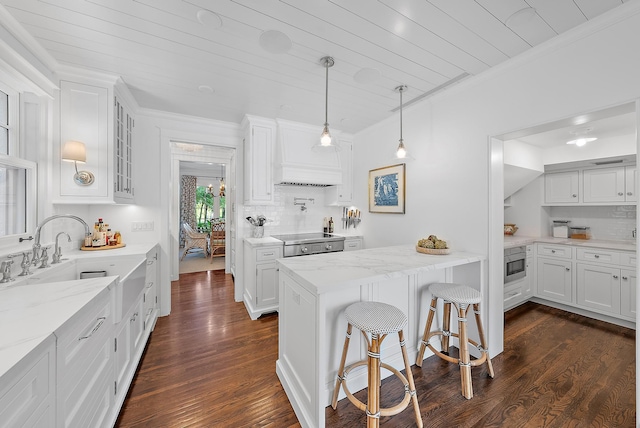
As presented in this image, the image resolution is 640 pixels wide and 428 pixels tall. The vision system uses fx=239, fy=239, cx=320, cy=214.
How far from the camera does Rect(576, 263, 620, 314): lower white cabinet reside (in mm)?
2854

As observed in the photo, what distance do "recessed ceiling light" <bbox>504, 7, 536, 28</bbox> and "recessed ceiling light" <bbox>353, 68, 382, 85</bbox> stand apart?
0.90m

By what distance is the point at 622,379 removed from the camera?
188 cm

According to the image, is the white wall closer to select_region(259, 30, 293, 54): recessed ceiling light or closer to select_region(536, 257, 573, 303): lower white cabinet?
select_region(259, 30, 293, 54): recessed ceiling light

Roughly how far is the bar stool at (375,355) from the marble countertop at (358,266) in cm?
24

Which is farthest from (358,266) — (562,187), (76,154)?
(562,187)

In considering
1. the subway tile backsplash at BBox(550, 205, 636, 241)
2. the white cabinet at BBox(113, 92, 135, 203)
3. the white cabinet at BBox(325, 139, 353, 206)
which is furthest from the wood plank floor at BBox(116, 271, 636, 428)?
the white cabinet at BBox(325, 139, 353, 206)

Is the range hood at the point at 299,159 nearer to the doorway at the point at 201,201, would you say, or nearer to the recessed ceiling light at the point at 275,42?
the recessed ceiling light at the point at 275,42

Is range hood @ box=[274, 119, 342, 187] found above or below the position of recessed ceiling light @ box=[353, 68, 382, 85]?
below

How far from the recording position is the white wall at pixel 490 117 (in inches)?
59.6

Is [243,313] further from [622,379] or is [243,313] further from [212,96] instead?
[622,379]

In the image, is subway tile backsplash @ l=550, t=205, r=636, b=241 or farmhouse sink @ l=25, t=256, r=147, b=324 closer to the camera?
farmhouse sink @ l=25, t=256, r=147, b=324

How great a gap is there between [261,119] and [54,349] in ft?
9.46

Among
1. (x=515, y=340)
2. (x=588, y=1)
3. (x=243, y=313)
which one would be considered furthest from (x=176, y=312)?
(x=588, y=1)

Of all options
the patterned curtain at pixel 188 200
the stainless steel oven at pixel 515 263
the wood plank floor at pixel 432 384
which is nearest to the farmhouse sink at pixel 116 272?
the wood plank floor at pixel 432 384
